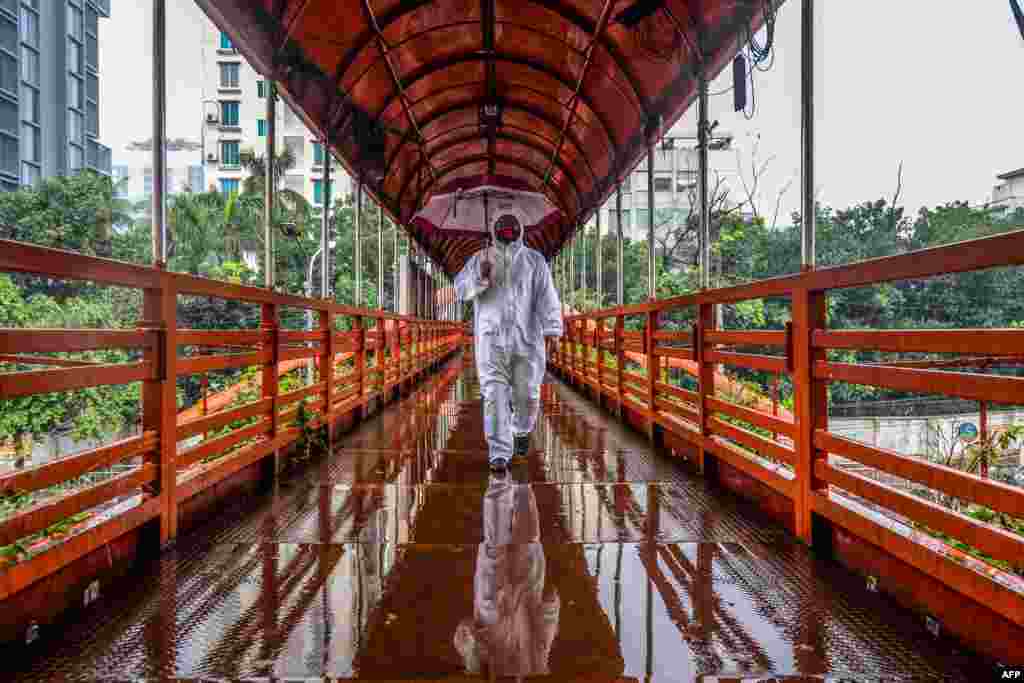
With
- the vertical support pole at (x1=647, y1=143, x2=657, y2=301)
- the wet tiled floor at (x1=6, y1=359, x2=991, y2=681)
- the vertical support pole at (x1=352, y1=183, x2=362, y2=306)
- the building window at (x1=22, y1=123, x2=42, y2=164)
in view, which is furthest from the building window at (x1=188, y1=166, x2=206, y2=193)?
the wet tiled floor at (x1=6, y1=359, x2=991, y2=681)

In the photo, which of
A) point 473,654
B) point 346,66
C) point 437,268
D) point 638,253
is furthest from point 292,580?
point 638,253

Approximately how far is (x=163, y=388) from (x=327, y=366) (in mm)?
2867

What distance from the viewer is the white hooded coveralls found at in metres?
4.69

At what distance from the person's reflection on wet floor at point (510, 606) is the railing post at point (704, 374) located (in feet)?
5.04

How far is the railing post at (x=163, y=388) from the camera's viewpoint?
2.78 metres

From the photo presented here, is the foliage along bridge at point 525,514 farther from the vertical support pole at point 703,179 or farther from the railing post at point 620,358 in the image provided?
the railing post at point 620,358

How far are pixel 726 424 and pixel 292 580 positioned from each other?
2618 millimetres

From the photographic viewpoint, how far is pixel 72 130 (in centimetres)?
3183

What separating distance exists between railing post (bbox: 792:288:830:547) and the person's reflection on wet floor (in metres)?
1.11

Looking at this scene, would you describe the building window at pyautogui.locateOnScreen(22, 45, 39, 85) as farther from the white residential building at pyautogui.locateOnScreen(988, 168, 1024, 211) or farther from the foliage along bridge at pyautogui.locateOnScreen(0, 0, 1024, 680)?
the white residential building at pyautogui.locateOnScreen(988, 168, 1024, 211)

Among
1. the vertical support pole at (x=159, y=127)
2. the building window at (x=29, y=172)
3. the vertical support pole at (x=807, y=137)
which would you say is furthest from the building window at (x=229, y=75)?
the vertical support pole at (x=807, y=137)

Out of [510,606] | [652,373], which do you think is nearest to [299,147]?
[652,373]

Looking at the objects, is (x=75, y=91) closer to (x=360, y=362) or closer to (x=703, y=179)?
(x=360, y=362)

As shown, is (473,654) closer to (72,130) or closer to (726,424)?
(726,424)
